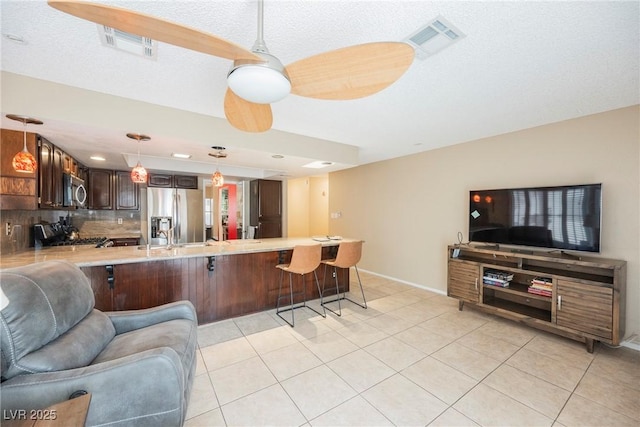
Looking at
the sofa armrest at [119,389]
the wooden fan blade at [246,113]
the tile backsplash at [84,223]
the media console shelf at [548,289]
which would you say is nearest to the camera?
the sofa armrest at [119,389]

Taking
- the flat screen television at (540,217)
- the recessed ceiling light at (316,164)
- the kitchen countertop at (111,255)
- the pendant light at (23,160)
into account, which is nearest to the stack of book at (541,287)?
the flat screen television at (540,217)

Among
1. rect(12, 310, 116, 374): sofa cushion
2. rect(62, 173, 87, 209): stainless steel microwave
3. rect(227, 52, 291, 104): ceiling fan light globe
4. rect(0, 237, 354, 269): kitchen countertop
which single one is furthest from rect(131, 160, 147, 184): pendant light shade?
rect(227, 52, 291, 104): ceiling fan light globe

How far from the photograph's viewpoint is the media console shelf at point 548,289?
7.84ft

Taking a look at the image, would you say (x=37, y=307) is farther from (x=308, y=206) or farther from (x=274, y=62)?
(x=308, y=206)

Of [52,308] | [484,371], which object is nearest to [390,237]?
[484,371]

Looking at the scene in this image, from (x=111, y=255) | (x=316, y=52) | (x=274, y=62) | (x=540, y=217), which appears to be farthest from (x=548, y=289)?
(x=111, y=255)

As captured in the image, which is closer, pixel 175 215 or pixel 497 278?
pixel 497 278

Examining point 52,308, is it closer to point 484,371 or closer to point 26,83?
point 26,83

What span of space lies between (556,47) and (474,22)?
708mm

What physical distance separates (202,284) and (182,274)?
0.87ft

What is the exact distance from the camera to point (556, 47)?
66.3 inches

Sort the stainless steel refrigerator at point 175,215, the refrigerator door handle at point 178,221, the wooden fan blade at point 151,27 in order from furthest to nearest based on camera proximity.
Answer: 1. the refrigerator door handle at point 178,221
2. the stainless steel refrigerator at point 175,215
3. the wooden fan blade at point 151,27

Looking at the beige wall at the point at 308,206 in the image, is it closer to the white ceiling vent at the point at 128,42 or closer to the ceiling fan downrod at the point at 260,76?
the white ceiling vent at the point at 128,42

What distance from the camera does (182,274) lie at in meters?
2.99
